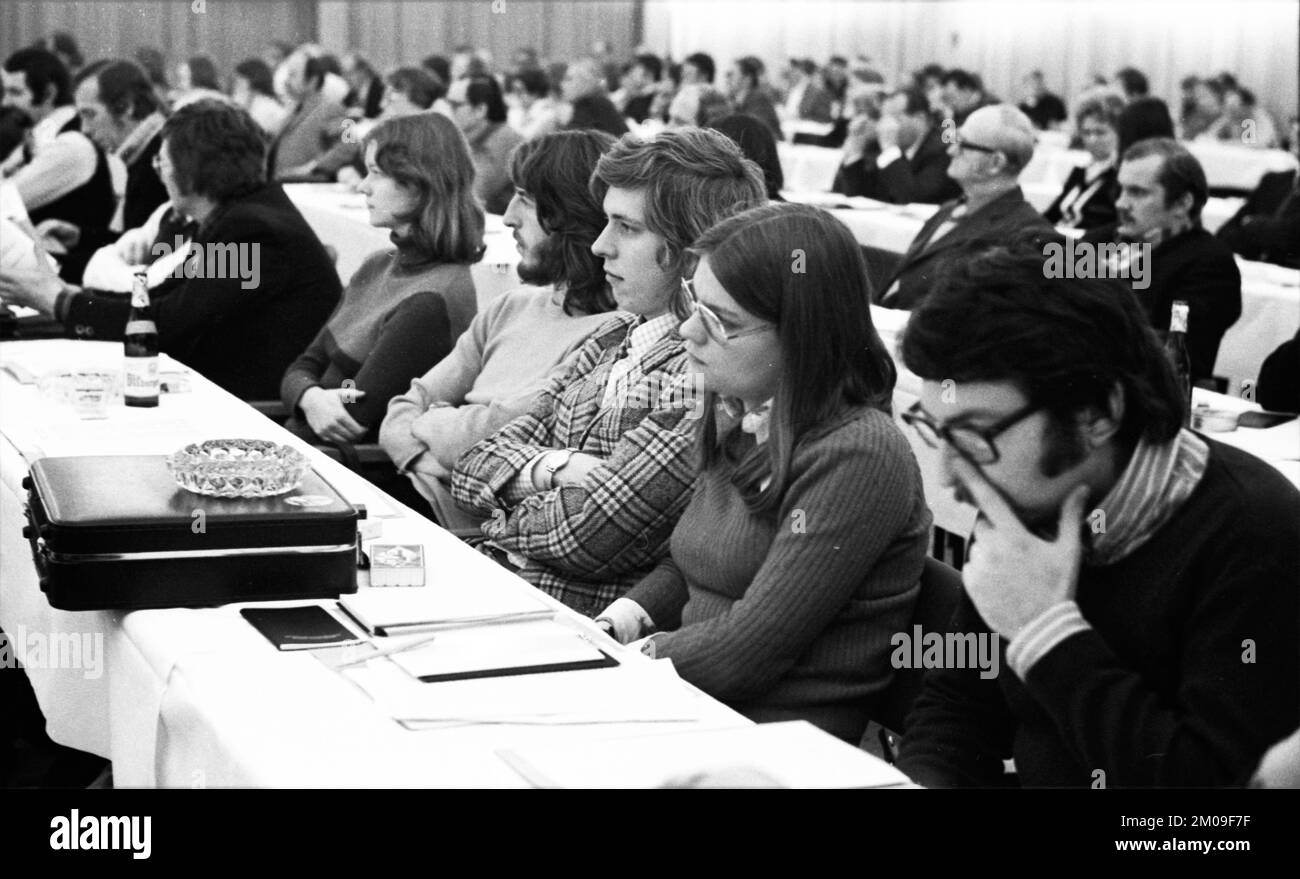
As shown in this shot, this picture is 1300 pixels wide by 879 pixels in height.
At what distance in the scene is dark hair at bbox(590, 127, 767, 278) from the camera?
2.71m

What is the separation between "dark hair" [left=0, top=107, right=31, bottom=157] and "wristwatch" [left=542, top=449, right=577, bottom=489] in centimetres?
611

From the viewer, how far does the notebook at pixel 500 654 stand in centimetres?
189

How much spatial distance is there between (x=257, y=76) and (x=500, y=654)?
37.0ft

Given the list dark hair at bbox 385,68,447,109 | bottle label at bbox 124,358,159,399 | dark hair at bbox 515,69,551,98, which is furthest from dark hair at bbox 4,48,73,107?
bottle label at bbox 124,358,159,399

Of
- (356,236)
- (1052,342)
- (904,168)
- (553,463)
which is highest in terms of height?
(1052,342)

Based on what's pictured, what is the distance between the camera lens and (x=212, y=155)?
4.23 metres

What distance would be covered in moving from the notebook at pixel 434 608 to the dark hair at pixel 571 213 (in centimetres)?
108

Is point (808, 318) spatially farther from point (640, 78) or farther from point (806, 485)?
point (640, 78)

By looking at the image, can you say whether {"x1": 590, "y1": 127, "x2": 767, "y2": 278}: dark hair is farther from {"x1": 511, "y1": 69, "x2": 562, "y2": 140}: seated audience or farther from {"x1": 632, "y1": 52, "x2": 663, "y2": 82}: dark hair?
{"x1": 632, "y1": 52, "x2": 663, "y2": 82}: dark hair

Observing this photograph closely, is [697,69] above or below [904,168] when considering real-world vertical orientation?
above

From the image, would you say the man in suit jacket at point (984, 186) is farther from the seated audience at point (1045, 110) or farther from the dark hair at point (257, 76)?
the seated audience at point (1045, 110)

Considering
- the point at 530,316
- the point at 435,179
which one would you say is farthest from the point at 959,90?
the point at 530,316
